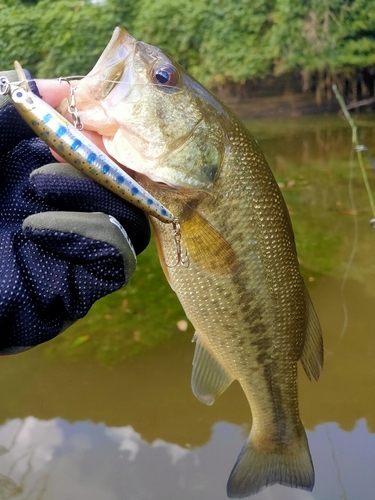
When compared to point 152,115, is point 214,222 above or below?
below

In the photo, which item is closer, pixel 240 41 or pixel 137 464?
pixel 137 464

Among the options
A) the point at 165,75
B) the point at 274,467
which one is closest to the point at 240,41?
the point at 165,75

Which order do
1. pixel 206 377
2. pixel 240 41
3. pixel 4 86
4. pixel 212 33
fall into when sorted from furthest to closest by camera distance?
pixel 212 33
pixel 240 41
pixel 206 377
pixel 4 86

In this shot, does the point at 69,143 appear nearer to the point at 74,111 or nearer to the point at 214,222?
the point at 74,111

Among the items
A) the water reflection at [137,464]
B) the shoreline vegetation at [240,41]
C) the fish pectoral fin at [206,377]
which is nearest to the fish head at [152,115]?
the fish pectoral fin at [206,377]

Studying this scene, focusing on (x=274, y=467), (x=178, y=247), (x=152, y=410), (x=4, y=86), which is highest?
(x=4, y=86)

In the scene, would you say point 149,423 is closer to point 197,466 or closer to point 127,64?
point 197,466

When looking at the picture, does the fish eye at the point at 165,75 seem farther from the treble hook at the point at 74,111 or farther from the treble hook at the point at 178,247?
the treble hook at the point at 178,247
